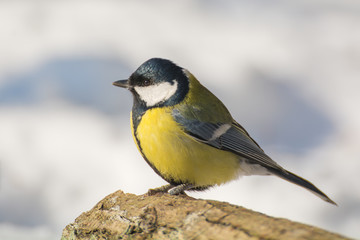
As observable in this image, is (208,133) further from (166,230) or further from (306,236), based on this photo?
(306,236)

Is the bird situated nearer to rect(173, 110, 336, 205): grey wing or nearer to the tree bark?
rect(173, 110, 336, 205): grey wing

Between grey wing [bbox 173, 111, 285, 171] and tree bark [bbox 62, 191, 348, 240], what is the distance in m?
0.45

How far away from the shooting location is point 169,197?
2.55 metres

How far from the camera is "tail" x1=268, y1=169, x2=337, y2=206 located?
281 centimetres

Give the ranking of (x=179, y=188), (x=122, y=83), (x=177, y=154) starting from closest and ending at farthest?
(x=177, y=154) < (x=179, y=188) < (x=122, y=83)

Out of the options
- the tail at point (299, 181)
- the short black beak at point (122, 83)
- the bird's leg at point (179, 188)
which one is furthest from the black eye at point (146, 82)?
the tail at point (299, 181)

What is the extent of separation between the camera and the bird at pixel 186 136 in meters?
2.73

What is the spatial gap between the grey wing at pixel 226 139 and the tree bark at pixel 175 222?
1.48 ft

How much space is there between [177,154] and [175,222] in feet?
1.78

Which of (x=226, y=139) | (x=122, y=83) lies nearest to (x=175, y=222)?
(x=226, y=139)

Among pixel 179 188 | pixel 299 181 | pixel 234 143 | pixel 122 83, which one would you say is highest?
pixel 122 83

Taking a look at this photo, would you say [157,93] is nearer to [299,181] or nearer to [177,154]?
[177,154]

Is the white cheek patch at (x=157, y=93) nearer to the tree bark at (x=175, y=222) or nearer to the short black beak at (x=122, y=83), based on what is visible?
the short black beak at (x=122, y=83)

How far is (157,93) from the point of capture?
2938mm
